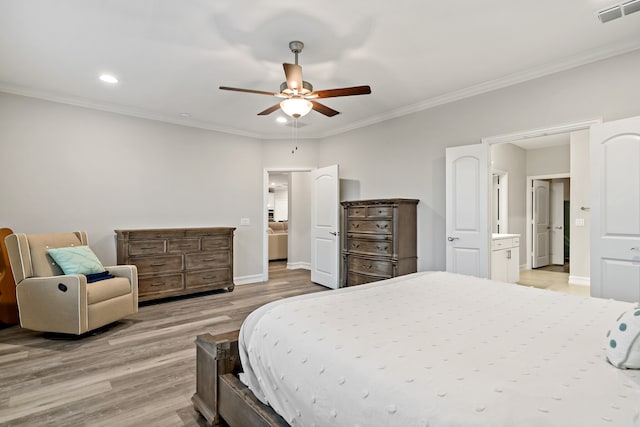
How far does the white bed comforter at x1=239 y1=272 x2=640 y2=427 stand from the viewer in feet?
2.79

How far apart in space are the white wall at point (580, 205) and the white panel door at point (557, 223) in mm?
2487

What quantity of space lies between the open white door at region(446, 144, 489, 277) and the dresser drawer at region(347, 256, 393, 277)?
0.74 m

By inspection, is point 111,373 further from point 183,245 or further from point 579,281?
point 579,281

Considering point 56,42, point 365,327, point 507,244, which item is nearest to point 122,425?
point 365,327

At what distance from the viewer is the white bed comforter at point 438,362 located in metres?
0.85

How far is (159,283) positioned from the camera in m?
4.45

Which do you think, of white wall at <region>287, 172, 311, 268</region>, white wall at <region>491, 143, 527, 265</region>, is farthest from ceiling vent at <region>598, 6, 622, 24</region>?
white wall at <region>287, 172, 311, 268</region>

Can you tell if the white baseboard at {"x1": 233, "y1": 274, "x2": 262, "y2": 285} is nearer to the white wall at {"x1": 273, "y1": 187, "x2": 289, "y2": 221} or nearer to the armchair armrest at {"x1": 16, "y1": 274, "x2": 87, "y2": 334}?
the armchair armrest at {"x1": 16, "y1": 274, "x2": 87, "y2": 334}

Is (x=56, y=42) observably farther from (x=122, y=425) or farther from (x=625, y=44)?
(x=625, y=44)

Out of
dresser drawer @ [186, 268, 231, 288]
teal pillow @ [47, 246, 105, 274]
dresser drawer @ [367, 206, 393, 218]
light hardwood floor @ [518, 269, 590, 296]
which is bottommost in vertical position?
light hardwood floor @ [518, 269, 590, 296]

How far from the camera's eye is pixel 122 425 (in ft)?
6.18

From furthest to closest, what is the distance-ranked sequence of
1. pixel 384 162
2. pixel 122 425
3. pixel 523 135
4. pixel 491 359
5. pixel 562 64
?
pixel 384 162 < pixel 523 135 < pixel 562 64 < pixel 122 425 < pixel 491 359

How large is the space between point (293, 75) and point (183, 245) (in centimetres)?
310

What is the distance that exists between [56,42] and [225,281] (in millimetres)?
3484
